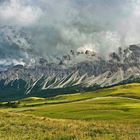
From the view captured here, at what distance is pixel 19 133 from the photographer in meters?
36.8

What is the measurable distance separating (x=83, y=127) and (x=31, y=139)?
9098mm

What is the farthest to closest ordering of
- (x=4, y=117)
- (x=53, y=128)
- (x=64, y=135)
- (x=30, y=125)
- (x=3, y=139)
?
1. (x=4, y=117)
2. (x=30, y=125)
3. (x=53, y=128)
4. (x=64, y=135)
5. (x=3, y=139)

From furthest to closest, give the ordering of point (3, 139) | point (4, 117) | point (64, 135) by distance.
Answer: point (4, 117) → point (64, 135) → point (3, 139)

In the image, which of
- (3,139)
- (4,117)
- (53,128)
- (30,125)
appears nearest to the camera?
(3,139)

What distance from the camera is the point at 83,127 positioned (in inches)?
1603

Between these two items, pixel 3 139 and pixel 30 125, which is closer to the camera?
pixel 3 139

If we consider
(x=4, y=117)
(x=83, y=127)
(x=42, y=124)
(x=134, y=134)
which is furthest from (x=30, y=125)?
(x=134, y=134)

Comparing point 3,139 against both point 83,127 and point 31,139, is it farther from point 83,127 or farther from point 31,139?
point 83,127

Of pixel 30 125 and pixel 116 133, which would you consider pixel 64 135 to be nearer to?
pixel 116 133

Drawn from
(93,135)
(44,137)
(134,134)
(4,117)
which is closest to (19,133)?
(44,137)

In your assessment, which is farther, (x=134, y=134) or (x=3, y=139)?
(x=134, y=134)

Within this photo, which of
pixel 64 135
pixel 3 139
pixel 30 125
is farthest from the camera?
pixel 30 125

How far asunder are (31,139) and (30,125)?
409 inches

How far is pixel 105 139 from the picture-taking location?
32.2 m
